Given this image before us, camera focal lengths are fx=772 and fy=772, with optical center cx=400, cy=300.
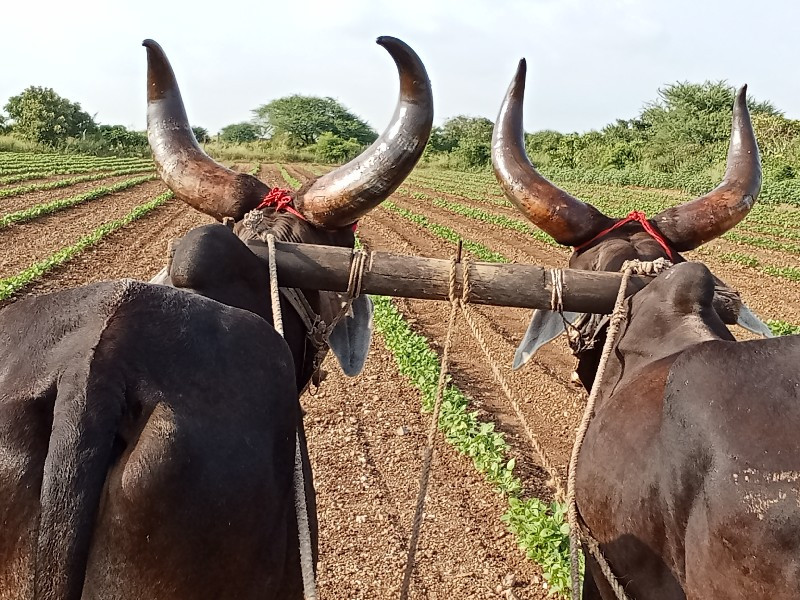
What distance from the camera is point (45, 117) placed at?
205 feet

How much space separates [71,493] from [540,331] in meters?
2.36

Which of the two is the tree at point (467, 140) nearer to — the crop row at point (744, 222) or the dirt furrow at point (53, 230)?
the crop row at point (744, 222)

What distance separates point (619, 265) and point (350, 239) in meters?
1.17

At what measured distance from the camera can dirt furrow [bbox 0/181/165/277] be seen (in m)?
13.5

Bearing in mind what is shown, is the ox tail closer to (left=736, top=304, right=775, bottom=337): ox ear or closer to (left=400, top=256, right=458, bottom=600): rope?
(left=400, top=256, right=458, bottom=600): rope

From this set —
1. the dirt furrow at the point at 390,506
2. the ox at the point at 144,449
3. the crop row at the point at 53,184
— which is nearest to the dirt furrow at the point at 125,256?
the dirt furrow at the point at 390,506

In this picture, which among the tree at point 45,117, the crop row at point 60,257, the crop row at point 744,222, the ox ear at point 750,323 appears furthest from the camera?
the tree at point 45,117

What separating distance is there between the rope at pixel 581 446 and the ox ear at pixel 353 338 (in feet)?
3.51

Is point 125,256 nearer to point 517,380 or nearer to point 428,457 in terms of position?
point 517,380

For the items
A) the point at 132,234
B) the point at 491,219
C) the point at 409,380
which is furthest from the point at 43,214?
the point at 409,380

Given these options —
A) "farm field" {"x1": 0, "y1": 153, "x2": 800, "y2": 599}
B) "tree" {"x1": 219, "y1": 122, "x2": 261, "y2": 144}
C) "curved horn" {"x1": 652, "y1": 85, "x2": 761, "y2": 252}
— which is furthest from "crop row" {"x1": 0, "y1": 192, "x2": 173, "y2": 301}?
"tree" {"x1": 219, "y1": 122, "x2": 261, "y2": 144}

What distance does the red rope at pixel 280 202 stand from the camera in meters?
3.24

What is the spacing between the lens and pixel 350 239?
3451mm

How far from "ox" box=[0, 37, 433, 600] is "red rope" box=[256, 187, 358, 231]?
4.25 ft
